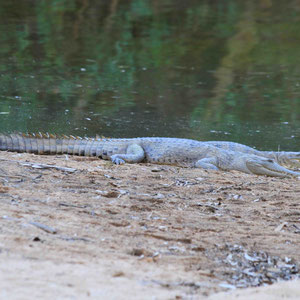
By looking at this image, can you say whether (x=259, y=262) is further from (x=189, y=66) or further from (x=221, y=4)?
(x=221, y=4)

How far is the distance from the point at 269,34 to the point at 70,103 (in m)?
10.1

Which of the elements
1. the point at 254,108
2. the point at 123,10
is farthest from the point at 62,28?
the point at 254,108

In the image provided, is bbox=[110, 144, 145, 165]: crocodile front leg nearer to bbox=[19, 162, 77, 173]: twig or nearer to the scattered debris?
bbox=[19, 162, 77, 173]: twig

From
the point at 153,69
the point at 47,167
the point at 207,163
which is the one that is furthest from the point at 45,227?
the point at 153,69

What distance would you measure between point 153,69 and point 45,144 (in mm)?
6376

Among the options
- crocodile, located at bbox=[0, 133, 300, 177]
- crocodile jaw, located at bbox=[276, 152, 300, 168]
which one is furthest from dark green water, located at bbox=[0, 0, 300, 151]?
crocodile, located at bbox=[0, 133, 300, 177]

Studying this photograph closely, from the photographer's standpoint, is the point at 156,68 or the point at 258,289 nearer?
the point at 258,289

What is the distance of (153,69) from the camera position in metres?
12.5

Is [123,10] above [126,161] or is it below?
below

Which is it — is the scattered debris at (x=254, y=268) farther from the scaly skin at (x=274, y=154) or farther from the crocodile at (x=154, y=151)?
the scaly skin at (x=274, y=154)

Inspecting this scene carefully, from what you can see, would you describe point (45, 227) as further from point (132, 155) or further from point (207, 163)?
point (207, 163)

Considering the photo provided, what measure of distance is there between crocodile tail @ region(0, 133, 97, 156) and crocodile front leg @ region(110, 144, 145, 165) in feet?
1.24

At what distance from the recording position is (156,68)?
12.7 m

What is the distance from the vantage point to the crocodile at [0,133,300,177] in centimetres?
639
